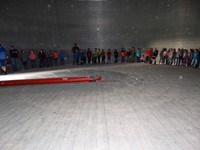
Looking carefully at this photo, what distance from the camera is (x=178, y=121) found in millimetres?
4293

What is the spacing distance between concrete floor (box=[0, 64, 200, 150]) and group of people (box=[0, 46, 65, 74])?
8.47 metres

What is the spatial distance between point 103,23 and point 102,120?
58.0 feet

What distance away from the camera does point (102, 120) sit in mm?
4438

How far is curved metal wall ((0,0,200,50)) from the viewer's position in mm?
16781

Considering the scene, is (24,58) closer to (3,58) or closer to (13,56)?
(13,56)

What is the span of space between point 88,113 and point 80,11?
17407mm

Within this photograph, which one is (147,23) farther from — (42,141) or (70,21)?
(42,141)

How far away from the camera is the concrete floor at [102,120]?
339 cm

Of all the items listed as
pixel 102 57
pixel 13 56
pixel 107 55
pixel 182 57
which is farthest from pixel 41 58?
pixel 182 57

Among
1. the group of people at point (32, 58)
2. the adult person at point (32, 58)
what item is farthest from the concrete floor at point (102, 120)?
the adult person at point (32, 58)

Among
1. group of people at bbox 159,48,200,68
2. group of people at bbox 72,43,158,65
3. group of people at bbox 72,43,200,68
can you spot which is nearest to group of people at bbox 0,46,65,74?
group of people at bbox 72,43,158,65

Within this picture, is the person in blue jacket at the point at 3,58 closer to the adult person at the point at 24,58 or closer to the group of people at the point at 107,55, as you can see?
the adult person at the point at 24,58

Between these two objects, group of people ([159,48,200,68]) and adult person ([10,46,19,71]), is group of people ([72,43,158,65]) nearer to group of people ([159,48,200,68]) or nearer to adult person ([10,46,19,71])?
group of people ([159,48,200,68])

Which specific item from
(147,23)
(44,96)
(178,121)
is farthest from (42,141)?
(147,23)
